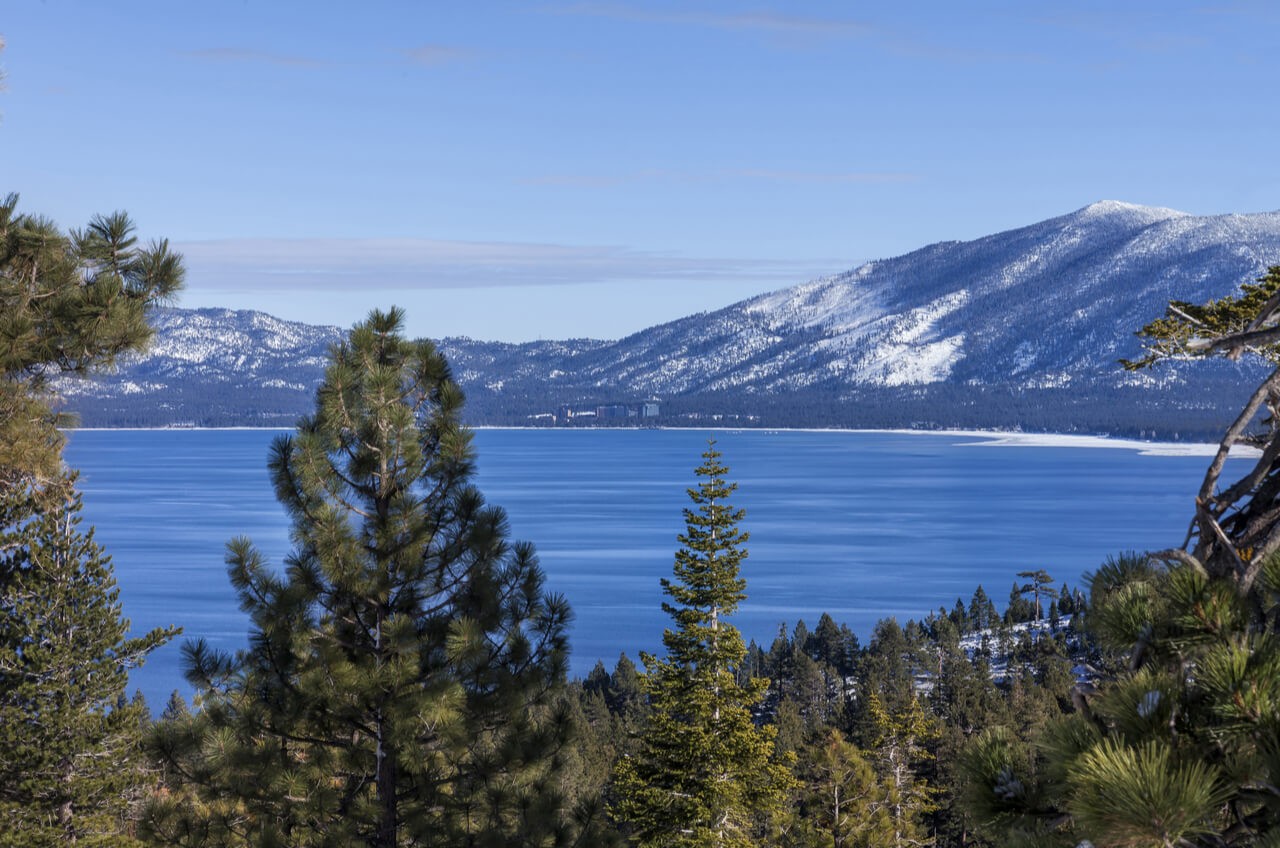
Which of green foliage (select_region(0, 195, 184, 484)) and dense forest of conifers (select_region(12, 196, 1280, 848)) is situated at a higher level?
green foliage (select_region(0, 195, 184, 484))

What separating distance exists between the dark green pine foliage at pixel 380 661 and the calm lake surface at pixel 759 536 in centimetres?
3813

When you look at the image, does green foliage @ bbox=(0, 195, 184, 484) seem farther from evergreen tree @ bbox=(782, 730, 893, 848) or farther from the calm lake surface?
the calm lake surface

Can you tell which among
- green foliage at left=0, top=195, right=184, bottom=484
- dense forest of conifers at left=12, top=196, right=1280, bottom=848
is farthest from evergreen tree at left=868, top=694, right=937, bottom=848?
green foliage at left=0, top=195, right=184, bottom=484

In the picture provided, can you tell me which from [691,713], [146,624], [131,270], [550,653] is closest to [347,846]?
[550,653]

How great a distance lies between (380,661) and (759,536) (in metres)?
108

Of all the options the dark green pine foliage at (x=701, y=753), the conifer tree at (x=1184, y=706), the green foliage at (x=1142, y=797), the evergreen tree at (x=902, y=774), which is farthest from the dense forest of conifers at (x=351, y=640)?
the evergreen tree at (x=902, y=774)

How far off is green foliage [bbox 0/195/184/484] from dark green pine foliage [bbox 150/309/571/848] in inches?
57.1

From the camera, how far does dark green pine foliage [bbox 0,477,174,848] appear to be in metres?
11.4

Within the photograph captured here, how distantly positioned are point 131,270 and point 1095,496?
511 feet

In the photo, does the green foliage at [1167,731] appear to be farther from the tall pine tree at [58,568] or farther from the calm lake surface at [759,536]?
the calm lake surface at [759,536]

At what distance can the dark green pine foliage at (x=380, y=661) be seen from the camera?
368 inches

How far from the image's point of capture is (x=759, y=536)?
117 m

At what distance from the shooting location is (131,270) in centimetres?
945

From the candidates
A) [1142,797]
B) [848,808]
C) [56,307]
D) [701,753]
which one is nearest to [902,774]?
[848,808]
